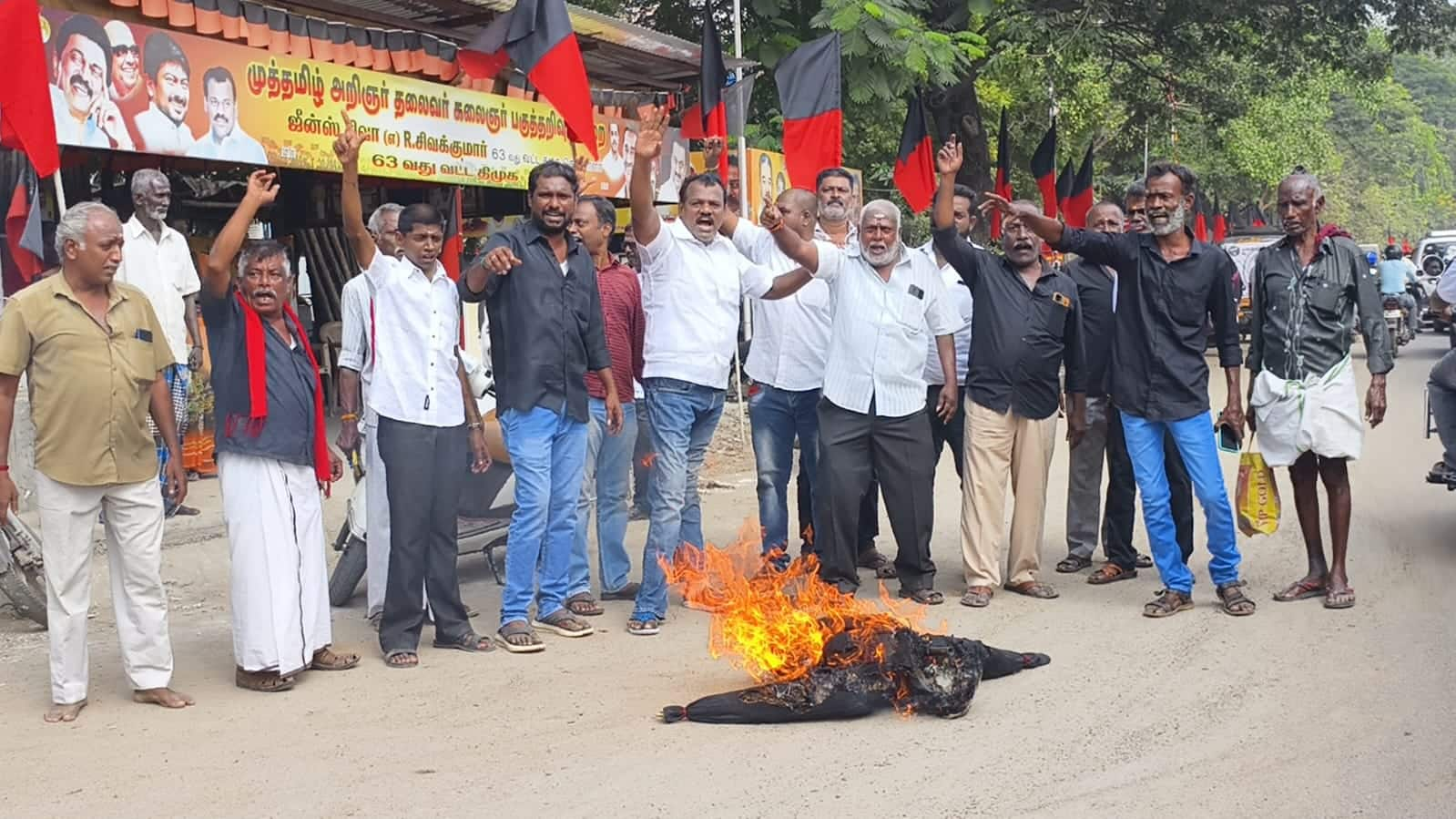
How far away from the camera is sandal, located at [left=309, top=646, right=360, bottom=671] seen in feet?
20.6

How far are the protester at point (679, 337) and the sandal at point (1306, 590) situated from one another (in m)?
3.04

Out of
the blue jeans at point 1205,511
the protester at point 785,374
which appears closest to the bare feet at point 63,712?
the protester at point 785,374

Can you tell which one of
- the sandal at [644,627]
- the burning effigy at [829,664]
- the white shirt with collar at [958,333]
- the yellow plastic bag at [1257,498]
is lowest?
the sandal at [644,627]

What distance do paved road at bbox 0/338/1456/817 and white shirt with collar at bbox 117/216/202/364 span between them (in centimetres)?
249

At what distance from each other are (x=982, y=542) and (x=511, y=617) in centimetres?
246

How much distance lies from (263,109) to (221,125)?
0.42 metres

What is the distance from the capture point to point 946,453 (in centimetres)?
1406

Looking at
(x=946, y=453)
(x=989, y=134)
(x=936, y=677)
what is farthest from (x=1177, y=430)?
(x=989, y=134)

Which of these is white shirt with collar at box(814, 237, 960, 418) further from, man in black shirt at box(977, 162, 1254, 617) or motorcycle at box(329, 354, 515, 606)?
motorcycle at box(329, 354, 515, 606)

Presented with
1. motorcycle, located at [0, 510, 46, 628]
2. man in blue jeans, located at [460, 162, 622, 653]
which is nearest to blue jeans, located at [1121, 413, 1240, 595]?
man in blue jeans, located at [460, 162, 622, 653]

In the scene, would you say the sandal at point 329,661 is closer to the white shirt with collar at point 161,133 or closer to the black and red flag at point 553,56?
the black and red flag at point 553,56

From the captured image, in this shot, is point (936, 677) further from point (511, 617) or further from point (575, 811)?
point (511, 617)

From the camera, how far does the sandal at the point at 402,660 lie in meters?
6.27

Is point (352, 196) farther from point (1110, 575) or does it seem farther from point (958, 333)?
point (1110, 575)
